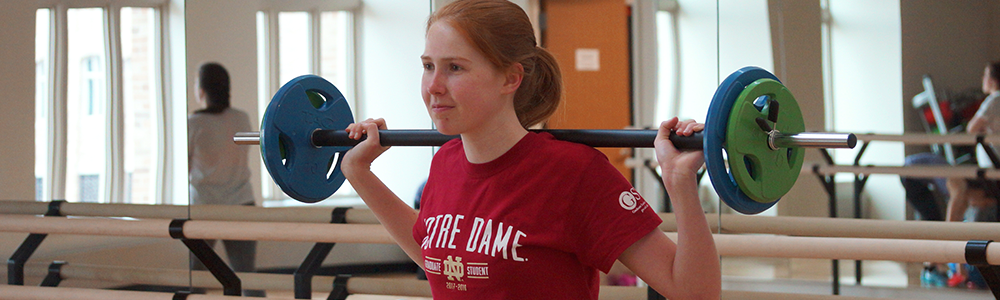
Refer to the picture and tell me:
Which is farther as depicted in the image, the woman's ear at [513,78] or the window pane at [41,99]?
the window pane at [41,99]

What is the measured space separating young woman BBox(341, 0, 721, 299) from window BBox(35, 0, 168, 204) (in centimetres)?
206

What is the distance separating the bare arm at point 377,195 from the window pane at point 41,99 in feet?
6.17

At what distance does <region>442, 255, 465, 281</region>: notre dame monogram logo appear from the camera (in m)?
1.04

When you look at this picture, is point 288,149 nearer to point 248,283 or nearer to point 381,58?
point 248,283

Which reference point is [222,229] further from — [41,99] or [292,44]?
[292,44]

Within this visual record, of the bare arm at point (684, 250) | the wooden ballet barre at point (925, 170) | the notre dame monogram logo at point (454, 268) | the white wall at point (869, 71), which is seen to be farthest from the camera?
the white wall at point (869, 71)

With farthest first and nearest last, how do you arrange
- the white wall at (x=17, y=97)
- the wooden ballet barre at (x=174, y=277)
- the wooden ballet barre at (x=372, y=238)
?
the white wall at (x=17, y=97) < the wooden ballet barre at (x=174, y=277) < the wooden ballet barre at (x=372, y=238)

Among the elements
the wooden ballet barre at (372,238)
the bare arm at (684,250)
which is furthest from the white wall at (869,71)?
the bare arm at (684,250)

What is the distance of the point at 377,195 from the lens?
1.32m

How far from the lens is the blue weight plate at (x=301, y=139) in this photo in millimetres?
1389

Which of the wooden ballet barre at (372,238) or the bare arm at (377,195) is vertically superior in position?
the bare arm at (377,195)

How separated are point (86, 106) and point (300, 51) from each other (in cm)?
88

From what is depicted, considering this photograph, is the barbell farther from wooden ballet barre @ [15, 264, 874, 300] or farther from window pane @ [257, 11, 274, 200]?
window pane @ [257, 11, 274, 200]

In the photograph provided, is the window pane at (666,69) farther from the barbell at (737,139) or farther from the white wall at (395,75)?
the barbell at (737,139)
